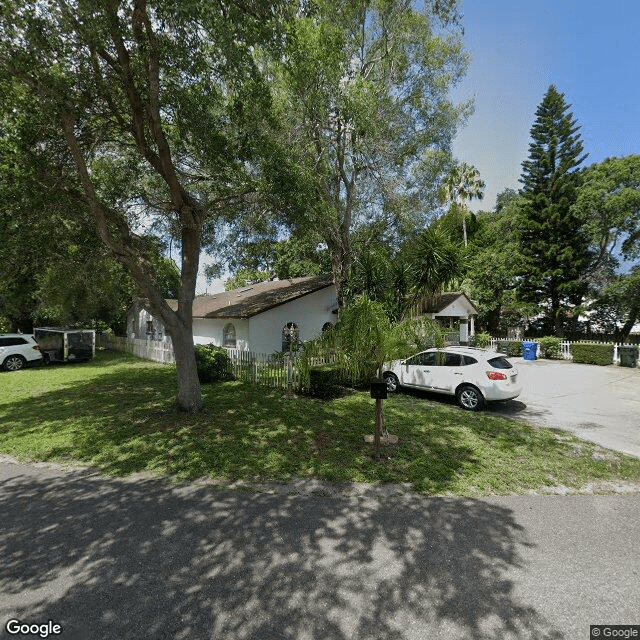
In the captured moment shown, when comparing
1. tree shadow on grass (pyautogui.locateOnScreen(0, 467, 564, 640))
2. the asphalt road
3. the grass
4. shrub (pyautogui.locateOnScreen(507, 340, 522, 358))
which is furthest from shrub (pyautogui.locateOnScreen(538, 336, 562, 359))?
tree shadow on grass (pyautogui.locateOnScreen(0, 467, 564, 640))

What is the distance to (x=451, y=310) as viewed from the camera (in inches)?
912

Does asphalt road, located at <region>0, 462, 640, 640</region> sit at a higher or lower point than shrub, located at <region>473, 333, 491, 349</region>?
lower

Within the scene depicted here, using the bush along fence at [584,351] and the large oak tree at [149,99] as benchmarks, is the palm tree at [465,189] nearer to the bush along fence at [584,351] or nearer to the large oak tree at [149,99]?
the bush along fence at [584,351]

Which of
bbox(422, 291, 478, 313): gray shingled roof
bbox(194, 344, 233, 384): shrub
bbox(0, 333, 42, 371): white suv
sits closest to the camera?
bbox(194, 344, 233, 384): shrub

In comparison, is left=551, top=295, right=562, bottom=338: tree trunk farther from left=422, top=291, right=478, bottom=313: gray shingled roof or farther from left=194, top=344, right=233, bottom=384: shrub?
left=194, top=344, right=233, bottom=384: shrub

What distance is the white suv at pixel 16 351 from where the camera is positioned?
56.1ft

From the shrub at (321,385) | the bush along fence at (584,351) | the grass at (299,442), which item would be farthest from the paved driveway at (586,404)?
the shrub at (321,385)

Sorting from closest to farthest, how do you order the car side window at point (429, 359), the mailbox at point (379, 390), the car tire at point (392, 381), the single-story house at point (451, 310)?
the mailbox at point (379, 390), the car side window at point (429, 359), the car tire at point (392, 381), the single-story house at point (451, 310)

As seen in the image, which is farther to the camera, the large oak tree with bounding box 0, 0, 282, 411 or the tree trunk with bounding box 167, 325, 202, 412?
the tree trunk with bounding box 167, 325, 202, 412

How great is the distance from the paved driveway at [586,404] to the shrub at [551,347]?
5.10m

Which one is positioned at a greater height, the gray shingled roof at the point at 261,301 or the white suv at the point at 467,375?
the gray shingled roof at the point at 261,301

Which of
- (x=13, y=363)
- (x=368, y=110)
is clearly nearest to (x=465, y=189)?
(x=368, y=110)

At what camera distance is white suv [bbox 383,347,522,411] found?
975cm

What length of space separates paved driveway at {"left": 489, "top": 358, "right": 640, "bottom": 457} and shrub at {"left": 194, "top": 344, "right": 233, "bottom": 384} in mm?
9298
